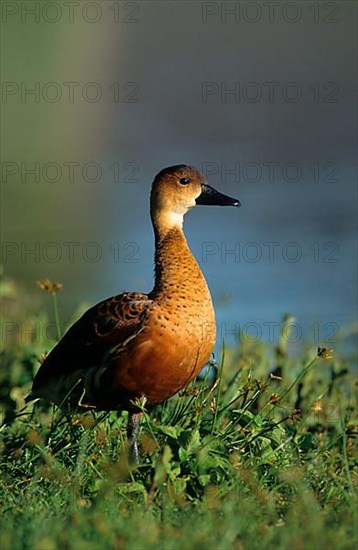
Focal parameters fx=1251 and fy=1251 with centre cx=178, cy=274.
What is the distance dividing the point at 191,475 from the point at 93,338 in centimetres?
97

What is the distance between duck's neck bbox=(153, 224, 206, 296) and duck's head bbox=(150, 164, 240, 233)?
0.05m

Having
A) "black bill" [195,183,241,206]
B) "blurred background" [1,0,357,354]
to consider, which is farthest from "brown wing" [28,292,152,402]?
"blurred background" [1,0,357,354]

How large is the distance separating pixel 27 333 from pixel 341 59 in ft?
36.5

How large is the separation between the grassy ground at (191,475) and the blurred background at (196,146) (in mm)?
2405

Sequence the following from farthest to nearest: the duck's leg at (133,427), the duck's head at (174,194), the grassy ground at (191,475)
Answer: the duck's head at (174,194)
the duck's leg at (133,427)
the grassy ground at (191,475)

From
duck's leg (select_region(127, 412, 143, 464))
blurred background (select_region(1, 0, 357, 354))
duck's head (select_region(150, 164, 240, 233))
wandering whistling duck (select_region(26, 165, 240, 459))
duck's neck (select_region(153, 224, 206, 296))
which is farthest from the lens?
blurred background (select_region(1, 0, 357, 354))

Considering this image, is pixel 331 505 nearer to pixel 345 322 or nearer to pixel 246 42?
pixel 345 322

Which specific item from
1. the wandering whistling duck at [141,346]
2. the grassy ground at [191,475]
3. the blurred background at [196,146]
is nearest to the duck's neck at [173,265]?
the wandering whistling duck at [141,346]

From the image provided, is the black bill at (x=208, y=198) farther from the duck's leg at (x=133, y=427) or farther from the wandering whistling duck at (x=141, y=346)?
the duck's leg at (x=133, y=427)

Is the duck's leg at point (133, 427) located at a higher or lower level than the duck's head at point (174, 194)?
lower

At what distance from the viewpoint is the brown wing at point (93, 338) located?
5098 millimetres

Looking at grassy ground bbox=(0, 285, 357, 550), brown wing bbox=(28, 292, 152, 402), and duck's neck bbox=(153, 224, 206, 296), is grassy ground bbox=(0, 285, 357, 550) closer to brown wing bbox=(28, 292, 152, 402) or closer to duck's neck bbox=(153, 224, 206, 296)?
brown wing bbox=(28, 292, 152, 402)

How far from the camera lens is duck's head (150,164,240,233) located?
555 centimetres

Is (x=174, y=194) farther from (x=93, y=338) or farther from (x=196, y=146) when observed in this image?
(x=196, y=146)
